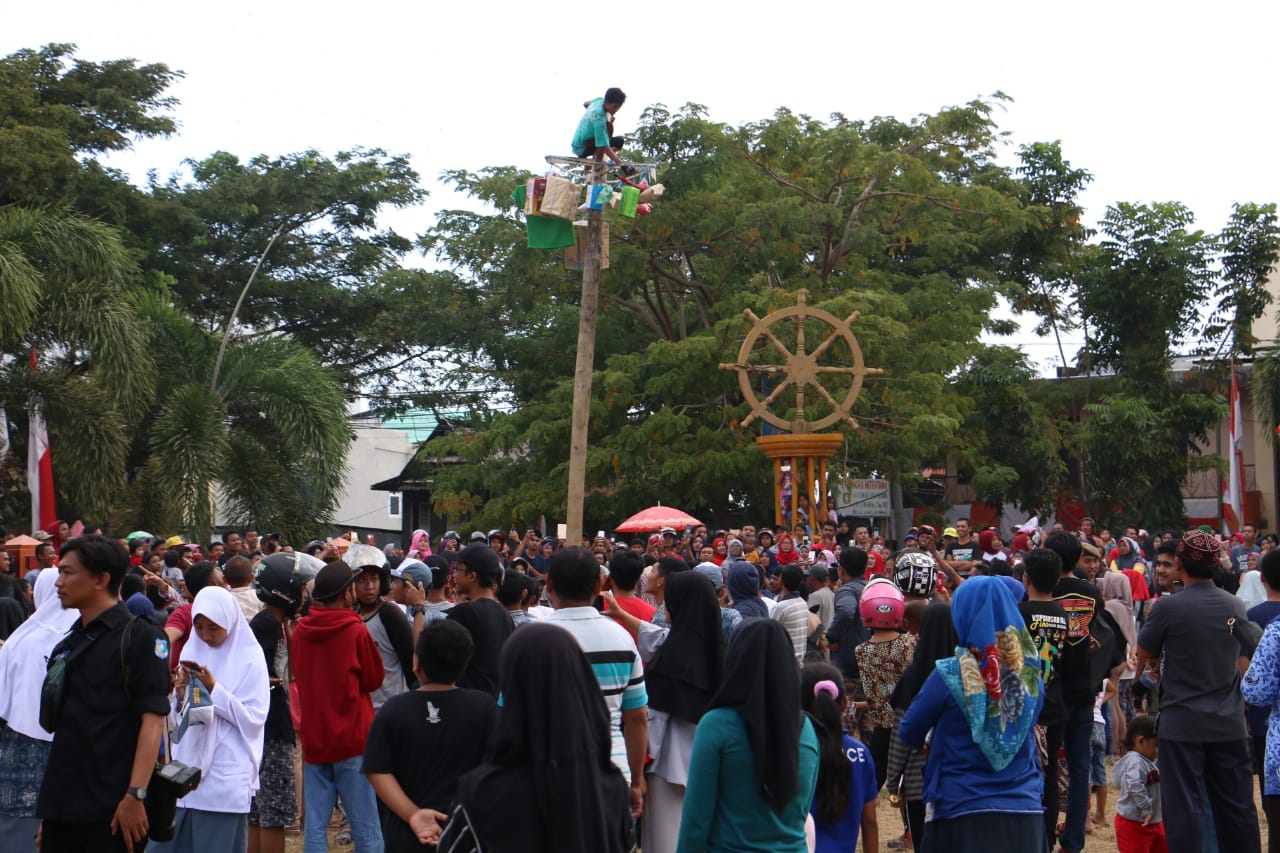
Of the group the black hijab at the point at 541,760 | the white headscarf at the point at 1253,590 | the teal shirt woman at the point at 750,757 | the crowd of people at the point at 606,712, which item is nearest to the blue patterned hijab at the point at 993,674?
the crowd of people at the point at 606,712

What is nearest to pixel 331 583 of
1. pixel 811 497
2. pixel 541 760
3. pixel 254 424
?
pixel 541 760

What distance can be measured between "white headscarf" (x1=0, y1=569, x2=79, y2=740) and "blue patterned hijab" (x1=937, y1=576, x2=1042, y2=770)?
3264 millimetres

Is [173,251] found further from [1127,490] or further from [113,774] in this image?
[113,774]

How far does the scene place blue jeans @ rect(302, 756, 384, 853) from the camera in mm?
6457

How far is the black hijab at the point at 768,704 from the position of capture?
4.02m

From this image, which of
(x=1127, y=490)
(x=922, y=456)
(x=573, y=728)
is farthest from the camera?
(x=1127, y=490)

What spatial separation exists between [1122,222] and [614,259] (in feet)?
43.7

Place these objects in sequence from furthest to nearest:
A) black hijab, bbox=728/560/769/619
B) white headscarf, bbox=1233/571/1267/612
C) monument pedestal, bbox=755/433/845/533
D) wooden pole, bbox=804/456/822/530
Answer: monument pedestal, bbox=755/433/845/533
wooden pole, bbox=804/456/822/530
white headscarf, bbox=1233/571/1267/612
black hijab, bbox=728/560/769/619

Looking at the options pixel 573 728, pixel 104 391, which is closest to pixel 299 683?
pixel 573 728

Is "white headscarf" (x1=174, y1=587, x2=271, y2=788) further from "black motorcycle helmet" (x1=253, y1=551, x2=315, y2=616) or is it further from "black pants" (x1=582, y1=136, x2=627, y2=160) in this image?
"black pants" (x1=582, y1=136, x2=627, y2=160)

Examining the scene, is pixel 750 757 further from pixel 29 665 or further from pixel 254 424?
pixel 254 424

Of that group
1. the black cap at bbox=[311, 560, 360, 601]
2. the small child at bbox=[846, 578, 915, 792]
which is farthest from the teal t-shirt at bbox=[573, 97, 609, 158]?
the black cap at bbox=[311, 560, 360, 601]

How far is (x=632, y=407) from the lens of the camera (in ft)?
90.9

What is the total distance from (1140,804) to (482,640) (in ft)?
11.6
